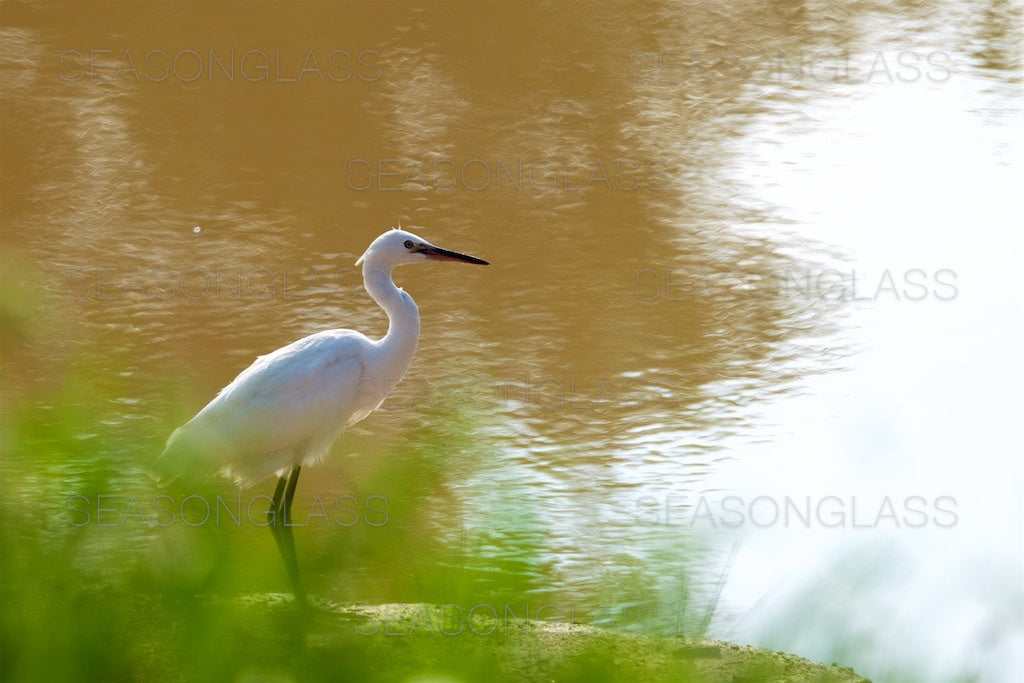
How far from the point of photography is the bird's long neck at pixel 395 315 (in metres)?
4.96

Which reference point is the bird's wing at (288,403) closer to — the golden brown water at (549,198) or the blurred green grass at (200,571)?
the golden brown water at (549,198)

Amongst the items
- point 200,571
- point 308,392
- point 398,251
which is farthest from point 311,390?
point 200,571

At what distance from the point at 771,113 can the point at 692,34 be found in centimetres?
134

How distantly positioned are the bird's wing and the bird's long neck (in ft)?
0.38

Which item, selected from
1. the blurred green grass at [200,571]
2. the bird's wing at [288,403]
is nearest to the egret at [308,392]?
the bird's wing at [288,403]

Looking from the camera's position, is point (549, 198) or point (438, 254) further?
point (549, 198)

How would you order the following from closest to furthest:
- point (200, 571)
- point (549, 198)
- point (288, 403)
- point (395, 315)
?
point (200, 571) < point (288, 403) < point (395, 315) < point (549, 198)

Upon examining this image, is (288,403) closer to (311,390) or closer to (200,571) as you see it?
(311,390)

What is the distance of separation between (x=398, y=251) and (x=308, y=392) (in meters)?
0.66

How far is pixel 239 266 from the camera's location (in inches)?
317

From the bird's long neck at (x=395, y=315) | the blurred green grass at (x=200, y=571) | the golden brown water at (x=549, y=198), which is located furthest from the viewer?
the golden brown water at (x=549, y=198)

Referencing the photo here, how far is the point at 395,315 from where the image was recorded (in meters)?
4.98

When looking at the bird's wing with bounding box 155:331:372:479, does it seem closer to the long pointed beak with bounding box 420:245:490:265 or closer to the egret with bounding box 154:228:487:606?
the egret with bounding box 154:228:487:606

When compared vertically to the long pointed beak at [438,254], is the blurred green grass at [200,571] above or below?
above
